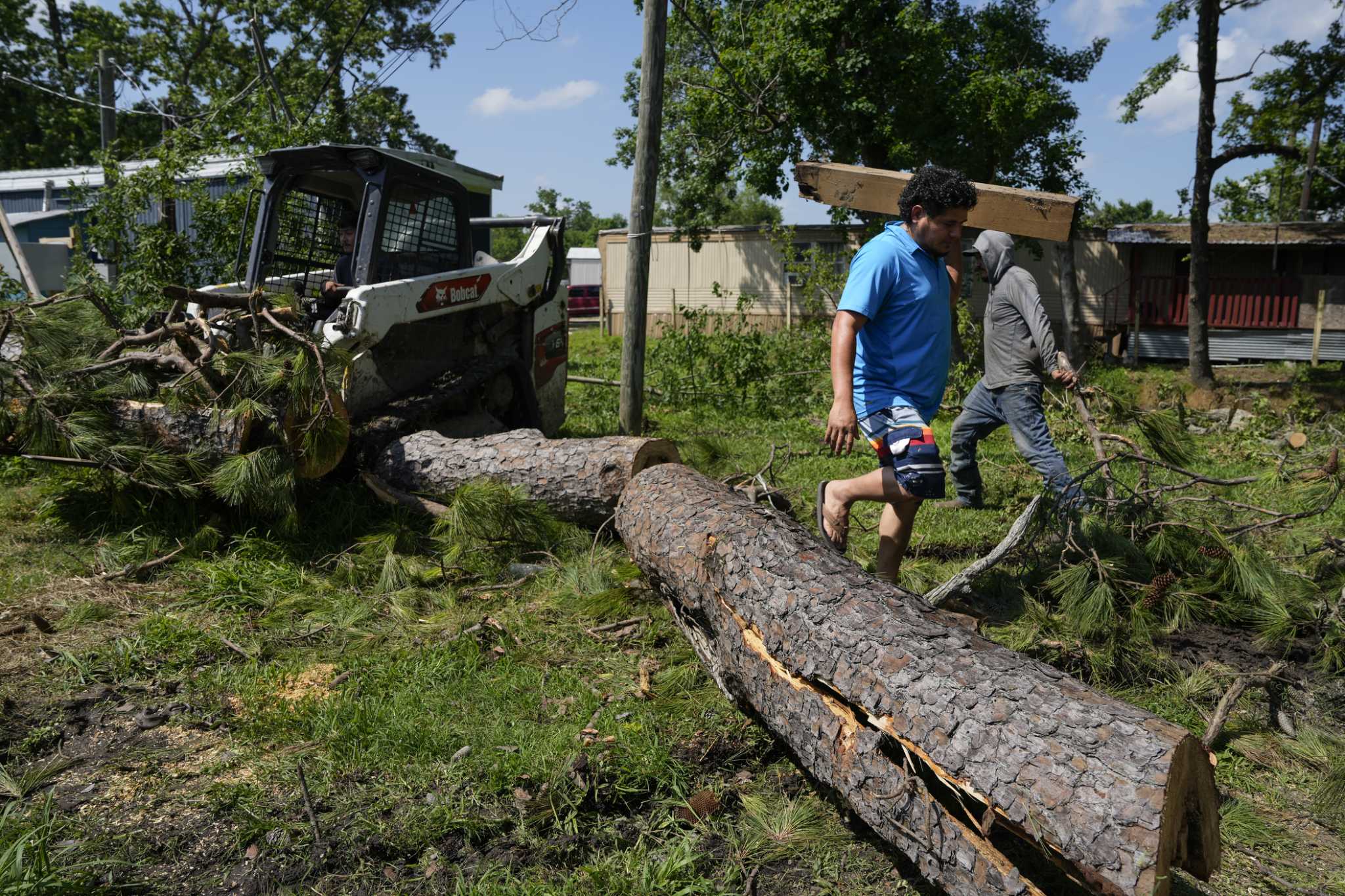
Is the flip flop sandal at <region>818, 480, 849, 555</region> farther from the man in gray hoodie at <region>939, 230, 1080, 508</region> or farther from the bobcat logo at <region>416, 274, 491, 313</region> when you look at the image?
the bobcat logo at <region>416, 274, 491, 313</region>

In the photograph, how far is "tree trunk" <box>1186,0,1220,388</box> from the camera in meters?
14.4

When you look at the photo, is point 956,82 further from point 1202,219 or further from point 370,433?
point 370,433

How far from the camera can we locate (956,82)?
579 inches

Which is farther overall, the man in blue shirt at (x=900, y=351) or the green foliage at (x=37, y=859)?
the man in blue shirt at (x=900, y=351)

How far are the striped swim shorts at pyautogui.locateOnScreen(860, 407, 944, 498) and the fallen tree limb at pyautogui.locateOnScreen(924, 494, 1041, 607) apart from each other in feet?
1.75

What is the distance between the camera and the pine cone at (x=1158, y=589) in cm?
389

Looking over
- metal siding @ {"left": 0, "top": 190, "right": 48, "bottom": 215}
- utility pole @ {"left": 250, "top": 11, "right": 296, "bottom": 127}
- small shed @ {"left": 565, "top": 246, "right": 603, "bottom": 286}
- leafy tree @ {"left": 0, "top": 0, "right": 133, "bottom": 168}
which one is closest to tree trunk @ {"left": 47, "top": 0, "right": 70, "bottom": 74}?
leafy tree @ {"left": 0, "top": 0, "right": 133, "bottom": 168}

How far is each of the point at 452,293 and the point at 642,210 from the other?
1987 mm

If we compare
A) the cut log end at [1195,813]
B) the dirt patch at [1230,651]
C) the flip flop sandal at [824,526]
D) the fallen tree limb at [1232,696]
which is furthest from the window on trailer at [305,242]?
the cut log end at [1195,813]

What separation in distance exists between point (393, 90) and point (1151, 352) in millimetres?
23225

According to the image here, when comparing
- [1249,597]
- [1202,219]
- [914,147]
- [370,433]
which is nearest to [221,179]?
[370,433]

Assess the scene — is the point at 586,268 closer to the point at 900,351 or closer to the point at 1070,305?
the point at 1070,305

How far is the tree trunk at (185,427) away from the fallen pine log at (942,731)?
2.59m

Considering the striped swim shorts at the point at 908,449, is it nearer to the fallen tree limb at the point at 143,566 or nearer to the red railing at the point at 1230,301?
the fallen tree limb at the point at 143,566
